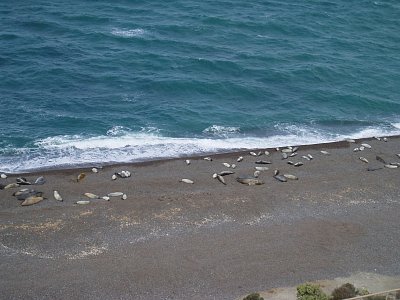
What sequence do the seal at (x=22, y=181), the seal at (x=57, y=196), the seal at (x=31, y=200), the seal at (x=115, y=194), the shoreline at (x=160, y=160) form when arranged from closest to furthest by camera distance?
1. the seal at (x=31, y=200)
2. the seal at (x=57, y=196)
3. the seal at (x=115, y=194)
4. the seal at (x=22, y=181)
5. the shoreline at (x=160, y=160)

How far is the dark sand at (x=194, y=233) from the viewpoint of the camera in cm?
2503

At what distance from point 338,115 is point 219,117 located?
1048cm

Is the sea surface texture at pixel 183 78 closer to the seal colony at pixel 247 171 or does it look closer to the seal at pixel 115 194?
the seal colony at pixel 247 171

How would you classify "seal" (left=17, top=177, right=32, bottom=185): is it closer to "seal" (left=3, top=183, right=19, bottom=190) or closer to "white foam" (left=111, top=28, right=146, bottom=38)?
"seal" (left=3, top=183, right=19, bottom=190)

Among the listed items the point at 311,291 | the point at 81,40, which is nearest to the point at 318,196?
the point at 311,291

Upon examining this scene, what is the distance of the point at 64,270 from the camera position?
1003 inches

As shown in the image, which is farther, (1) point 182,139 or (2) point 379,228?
(1) point 182,139

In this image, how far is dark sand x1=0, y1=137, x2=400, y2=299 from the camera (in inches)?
985

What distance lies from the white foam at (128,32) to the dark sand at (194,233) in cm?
2592

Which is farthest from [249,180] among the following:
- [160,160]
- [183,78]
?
[183,78]

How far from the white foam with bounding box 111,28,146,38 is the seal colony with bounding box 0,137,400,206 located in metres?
25.5

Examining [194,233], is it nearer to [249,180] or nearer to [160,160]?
[249,180]

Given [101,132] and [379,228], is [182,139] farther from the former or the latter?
[379,228]

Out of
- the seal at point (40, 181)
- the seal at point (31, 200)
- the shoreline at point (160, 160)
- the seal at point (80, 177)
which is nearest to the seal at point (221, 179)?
the shoreline at point (160, 160)
